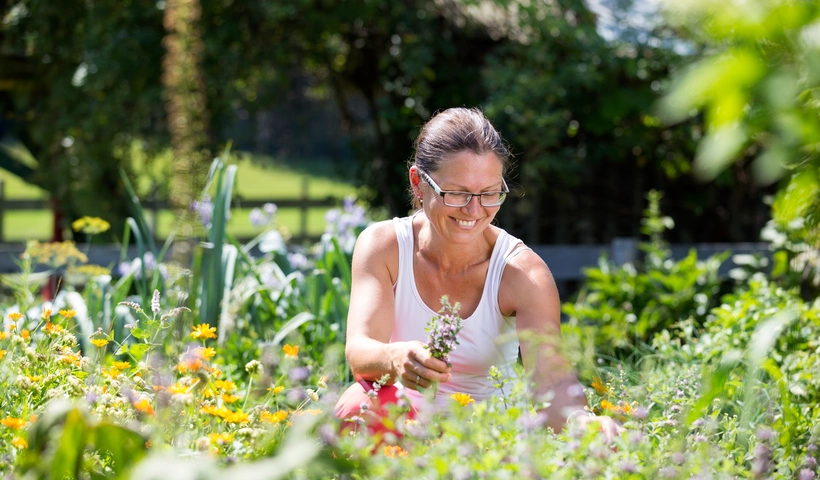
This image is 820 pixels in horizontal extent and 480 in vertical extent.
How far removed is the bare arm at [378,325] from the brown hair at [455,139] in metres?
0.25

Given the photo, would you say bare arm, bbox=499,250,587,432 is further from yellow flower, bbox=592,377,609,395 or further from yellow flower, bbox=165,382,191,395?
yellow flower, bbox=165,382,191,395

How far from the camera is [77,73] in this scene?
556 cm

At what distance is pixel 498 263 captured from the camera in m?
2.30

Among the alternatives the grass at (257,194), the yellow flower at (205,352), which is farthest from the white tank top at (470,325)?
the grass at (257,194)

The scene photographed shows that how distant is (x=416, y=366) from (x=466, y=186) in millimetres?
618

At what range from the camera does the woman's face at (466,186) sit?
2154mm

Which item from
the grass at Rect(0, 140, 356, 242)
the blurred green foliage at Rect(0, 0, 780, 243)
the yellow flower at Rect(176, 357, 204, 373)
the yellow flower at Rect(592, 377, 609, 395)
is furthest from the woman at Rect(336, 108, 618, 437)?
the grass at Rect(0, 140, 356, 242)

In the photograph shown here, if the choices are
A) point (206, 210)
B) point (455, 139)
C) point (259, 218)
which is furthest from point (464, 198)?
point (259, 218)

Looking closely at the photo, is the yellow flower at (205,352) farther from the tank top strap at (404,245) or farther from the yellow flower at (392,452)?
the tank top strap at (404,245)

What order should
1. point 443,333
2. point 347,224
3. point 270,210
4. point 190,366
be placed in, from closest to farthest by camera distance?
1. point 190,366
2. point 443,333
3. point 347,224
4. point 270,210

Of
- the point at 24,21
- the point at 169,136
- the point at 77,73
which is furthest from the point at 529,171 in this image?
the point at 24,21

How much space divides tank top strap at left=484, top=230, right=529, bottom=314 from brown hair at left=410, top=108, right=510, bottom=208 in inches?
8.5

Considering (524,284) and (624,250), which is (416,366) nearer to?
(524,284)

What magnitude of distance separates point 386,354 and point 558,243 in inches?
179
